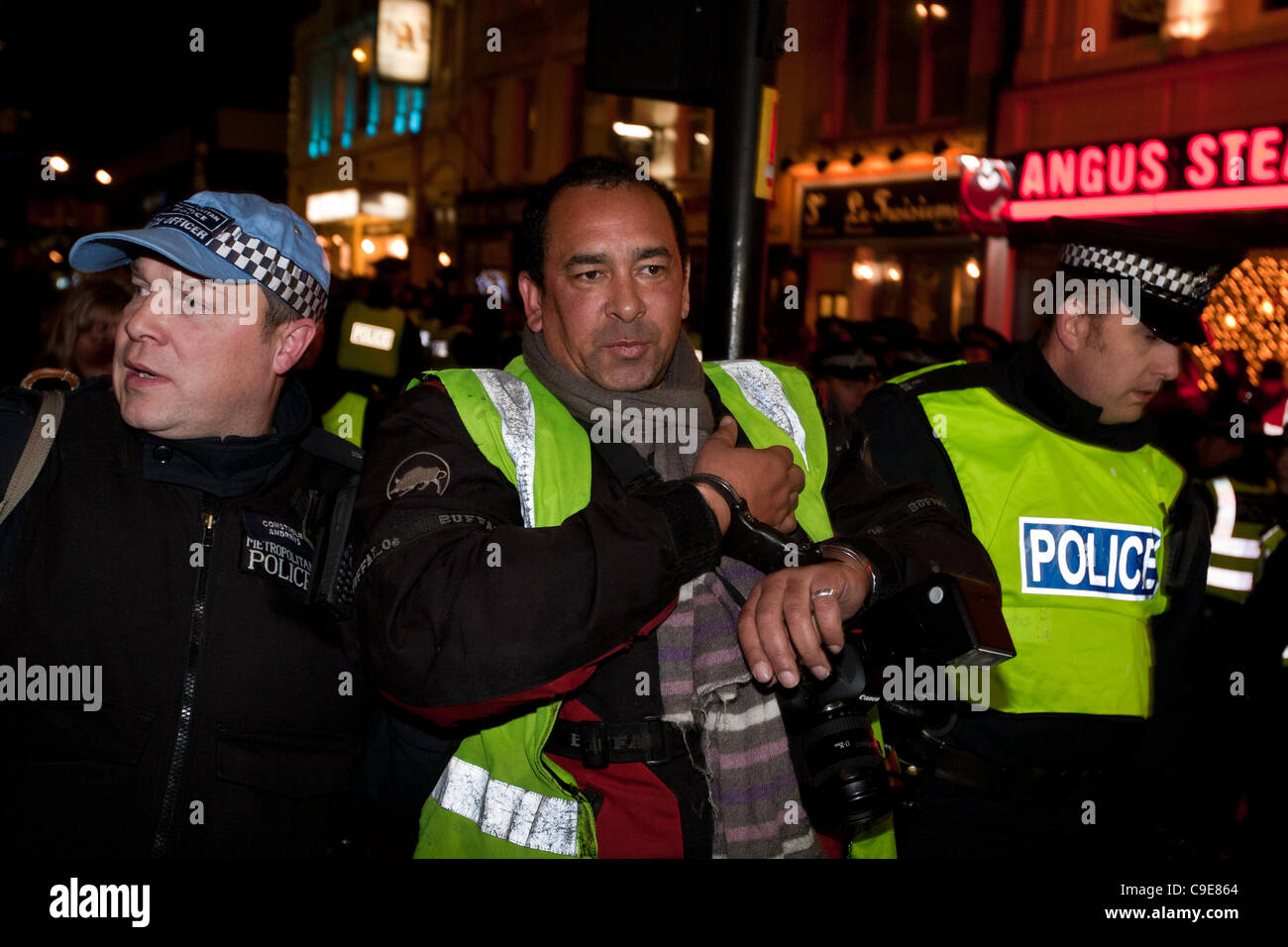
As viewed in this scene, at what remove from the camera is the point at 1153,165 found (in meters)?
12.1

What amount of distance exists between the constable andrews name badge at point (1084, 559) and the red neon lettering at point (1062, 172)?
1130 centimetres

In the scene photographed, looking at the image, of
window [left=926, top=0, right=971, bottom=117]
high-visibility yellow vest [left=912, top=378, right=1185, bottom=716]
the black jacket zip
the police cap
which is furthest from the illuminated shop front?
the black jacket zip

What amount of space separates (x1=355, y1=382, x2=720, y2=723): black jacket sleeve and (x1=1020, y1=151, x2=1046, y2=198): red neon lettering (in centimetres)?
1314

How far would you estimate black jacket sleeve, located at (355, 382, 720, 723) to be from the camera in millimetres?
1683

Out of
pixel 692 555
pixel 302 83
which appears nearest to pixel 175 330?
pixel 692 555

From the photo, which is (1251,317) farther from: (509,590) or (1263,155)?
(509,590)

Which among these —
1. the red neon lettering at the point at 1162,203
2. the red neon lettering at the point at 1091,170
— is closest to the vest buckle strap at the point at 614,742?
the red neon lettering at the point at 1162,203

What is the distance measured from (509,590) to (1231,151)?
1219cm

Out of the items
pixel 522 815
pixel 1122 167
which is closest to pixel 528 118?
pixel 1122 167

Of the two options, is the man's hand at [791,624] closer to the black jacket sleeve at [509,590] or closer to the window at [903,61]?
the black jacket sleeve at [509,590]

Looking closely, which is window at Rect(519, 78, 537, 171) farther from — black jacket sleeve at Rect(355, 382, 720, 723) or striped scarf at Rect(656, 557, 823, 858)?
black jacket sleeve at Rect(355, 382, 720, 723)

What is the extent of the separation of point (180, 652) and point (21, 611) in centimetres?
29

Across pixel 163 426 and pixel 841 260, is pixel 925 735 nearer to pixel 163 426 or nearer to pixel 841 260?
pixel 163 426

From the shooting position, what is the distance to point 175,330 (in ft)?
7.05
